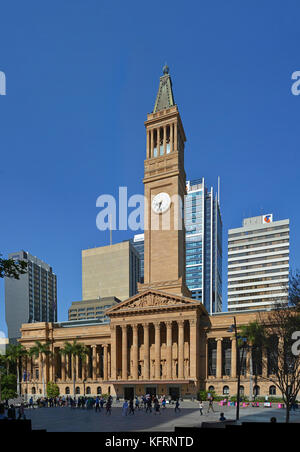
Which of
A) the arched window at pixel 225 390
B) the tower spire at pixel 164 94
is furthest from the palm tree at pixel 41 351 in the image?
the tower spire at pixel 164 94

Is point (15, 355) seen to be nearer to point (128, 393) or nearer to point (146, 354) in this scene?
point (128, 393)

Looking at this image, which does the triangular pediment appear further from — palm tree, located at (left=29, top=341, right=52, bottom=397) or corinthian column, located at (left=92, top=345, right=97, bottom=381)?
palm tree, located at (left=29, top=341, right=52, bottom=397)

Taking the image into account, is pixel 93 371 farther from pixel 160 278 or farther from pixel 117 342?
pixel 160 278

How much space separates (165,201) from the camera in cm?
8412

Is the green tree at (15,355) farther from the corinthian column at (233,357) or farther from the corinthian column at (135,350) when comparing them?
the corinthian column at (233,357)

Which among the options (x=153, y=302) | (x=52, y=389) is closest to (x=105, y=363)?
(x=52, y=389)

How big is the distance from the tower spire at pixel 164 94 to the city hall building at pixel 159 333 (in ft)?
0.86

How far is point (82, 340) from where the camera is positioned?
87.0m

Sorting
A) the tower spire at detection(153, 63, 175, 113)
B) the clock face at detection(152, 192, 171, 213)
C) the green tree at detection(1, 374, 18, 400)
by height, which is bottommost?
the green tree at detection(1, 374, 18, 400)

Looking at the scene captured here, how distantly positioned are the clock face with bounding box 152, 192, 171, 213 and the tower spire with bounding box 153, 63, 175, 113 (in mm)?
21091

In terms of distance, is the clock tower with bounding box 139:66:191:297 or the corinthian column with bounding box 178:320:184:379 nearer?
the corinthian column with bounding box 178:320:184:379

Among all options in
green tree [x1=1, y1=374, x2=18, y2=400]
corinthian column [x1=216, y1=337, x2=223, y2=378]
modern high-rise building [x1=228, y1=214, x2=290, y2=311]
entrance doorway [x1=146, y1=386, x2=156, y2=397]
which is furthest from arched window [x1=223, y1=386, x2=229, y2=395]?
modern high-rise building [x1=228, y1=214, x2=290, y2=311]

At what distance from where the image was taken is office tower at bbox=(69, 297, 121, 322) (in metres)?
178
